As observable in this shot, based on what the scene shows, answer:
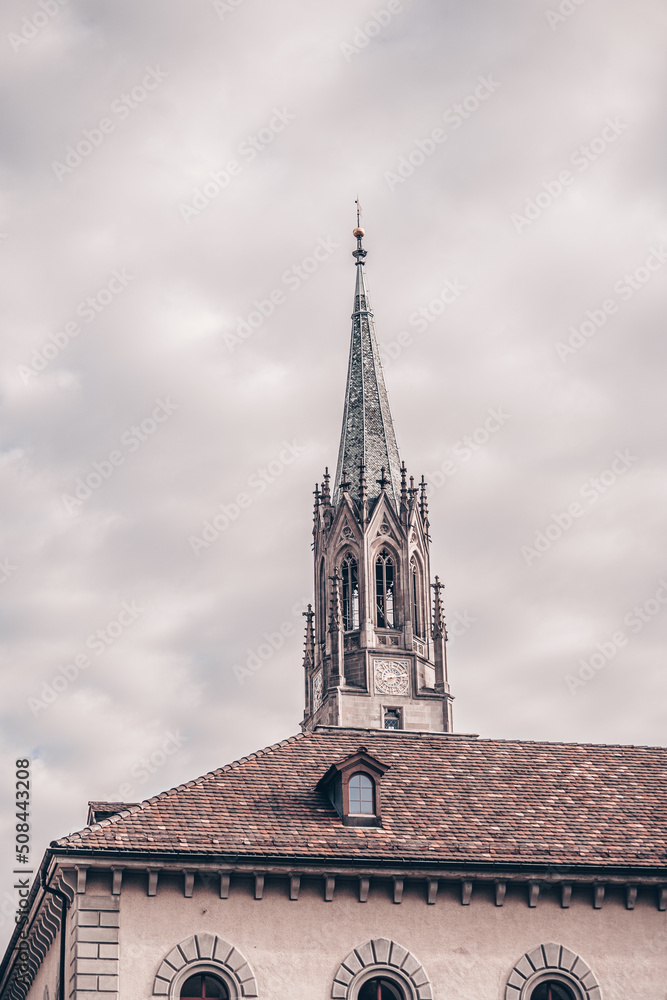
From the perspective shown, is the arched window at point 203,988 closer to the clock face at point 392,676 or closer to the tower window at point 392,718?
the tower window at point 392,718

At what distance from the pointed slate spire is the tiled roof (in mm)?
47563

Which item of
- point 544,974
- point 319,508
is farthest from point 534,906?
point 319,508

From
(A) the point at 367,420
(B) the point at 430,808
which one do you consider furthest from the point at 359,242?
(B) the point at 430,808

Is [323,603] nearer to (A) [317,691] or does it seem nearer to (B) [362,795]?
(A) [317,691]

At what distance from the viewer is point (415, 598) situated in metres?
84.5

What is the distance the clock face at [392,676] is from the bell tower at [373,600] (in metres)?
0.05

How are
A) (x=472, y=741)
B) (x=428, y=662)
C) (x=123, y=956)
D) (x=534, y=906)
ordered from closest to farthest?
(x=123, y=956), (x=534, y=906), (x=472, y=741), (x=428, y=662)

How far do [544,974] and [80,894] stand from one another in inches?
414

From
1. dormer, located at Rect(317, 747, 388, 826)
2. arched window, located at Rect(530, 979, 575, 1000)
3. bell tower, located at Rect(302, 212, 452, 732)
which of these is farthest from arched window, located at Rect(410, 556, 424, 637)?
arched window, located at Rect(530, 979, 575, 1000)

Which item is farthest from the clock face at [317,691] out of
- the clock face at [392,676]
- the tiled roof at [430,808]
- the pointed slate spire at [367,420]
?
the tiled roof at [430,808]

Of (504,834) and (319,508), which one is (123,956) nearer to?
(504,834)

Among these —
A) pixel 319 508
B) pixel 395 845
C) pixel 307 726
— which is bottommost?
pixel 395 845

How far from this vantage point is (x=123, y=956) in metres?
31.6

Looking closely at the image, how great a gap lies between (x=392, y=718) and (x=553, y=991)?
153ft
